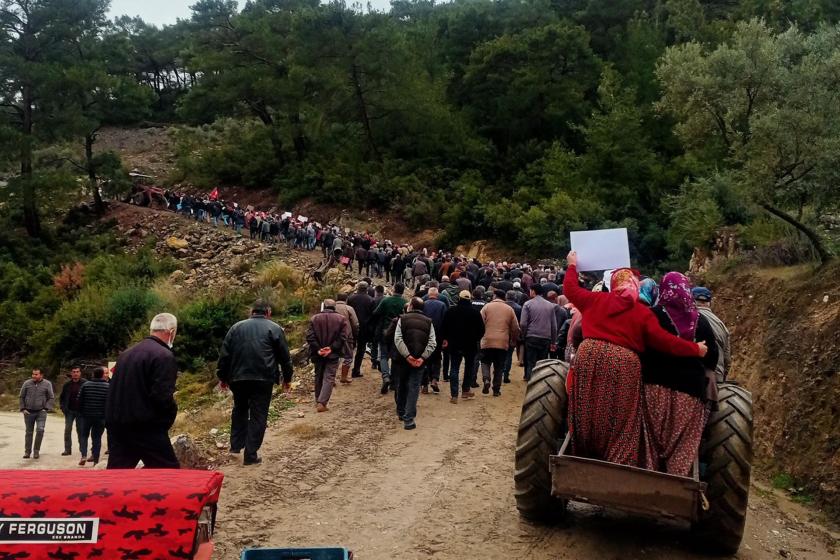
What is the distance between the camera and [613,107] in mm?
35938

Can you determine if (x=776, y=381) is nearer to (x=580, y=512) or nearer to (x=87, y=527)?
(x=580, y=512)

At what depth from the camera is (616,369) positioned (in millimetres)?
5465

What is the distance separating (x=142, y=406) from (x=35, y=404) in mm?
9909

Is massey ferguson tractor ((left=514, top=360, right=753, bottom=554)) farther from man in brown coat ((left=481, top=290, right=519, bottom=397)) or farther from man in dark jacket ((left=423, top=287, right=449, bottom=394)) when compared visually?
man in dark jacket ((left=423, top=287, right=449, bottom=394))

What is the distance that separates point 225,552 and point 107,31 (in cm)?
4350

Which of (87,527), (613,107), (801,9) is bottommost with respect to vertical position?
(87,527)

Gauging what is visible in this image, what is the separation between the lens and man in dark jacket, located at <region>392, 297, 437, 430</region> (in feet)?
33.4

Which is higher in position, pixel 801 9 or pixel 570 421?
pixel 801 9

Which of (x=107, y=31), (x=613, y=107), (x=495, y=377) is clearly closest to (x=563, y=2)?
(x=613, y=107)

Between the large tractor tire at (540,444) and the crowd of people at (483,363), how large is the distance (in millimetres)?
406

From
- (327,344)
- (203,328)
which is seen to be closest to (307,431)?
(327,344)

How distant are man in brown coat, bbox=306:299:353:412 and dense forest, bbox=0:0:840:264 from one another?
22052 mm

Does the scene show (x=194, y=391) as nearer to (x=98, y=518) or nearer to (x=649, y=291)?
(x=649, y=291)

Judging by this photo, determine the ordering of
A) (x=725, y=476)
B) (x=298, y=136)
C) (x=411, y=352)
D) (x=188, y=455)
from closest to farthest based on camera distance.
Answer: (x=725, y=476), (x=188, y=455), (x=411, y=352), (x=298, y=136)
